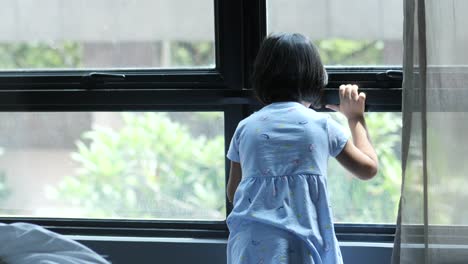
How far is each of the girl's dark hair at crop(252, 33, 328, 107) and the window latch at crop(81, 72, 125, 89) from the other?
16.9 inches

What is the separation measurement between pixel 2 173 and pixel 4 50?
33 cm

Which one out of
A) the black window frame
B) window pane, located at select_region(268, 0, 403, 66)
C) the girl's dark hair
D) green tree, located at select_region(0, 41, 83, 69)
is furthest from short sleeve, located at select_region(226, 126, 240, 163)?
green tree, located at select_region(0, 41, 83, 69)

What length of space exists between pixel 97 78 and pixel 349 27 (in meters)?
0.65

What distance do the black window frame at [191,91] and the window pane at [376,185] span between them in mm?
26

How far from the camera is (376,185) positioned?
1.94 meters

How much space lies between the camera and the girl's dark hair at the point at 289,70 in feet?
5.60

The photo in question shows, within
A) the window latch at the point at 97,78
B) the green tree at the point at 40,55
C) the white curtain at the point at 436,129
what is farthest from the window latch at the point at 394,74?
the green tree at the point at 40,55

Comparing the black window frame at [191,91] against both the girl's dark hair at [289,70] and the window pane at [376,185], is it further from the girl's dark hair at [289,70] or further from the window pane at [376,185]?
the girl's dark hair at [289,70]

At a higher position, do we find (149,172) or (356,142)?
(356,142)

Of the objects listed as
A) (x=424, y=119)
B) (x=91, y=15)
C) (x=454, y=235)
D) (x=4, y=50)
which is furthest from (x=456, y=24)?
(x=4, y=50)

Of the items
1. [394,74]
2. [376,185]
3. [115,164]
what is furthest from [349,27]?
[115,164]

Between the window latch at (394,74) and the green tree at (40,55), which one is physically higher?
the green tree at (40,55)

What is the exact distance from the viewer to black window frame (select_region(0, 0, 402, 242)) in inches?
74.6

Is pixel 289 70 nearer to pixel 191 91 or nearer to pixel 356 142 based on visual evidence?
pixel 356 142
